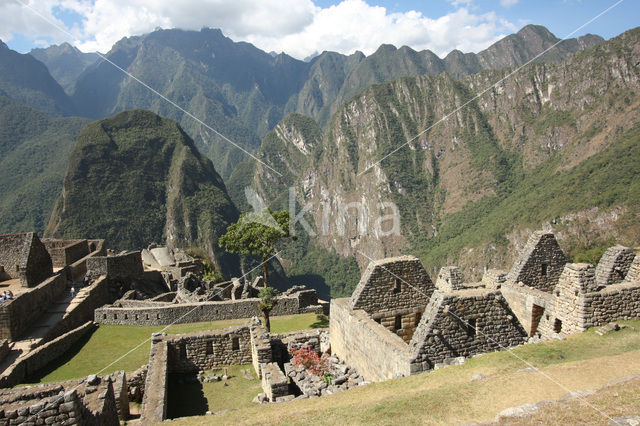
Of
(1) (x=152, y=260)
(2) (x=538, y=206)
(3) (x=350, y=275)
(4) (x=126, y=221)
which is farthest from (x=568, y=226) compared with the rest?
(4) (x=126, y=221)

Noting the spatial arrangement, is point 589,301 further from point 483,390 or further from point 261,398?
point 261,398

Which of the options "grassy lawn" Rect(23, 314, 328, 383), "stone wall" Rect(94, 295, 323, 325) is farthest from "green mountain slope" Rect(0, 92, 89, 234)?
"grassy lawn" Rect(23, 314, 328, 383)

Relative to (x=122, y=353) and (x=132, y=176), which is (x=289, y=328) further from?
A: (x=132, y=176)

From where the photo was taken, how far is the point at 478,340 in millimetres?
6680

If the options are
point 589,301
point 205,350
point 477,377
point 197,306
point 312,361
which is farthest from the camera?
point 197,306

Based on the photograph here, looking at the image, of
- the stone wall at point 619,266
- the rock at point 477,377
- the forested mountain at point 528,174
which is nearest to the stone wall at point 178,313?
the stone wall at point 619,266

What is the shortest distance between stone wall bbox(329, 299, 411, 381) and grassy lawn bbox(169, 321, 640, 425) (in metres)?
0.44

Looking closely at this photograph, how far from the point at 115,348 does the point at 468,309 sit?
1383cm

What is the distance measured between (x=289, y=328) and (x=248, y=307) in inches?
103

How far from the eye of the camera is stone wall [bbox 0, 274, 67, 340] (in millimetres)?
Answer: 15223

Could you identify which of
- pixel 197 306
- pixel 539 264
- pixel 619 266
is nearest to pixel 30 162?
pixel 197 306

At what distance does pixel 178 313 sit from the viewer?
19.5m

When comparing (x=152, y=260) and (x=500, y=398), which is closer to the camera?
(x=500, y=398)

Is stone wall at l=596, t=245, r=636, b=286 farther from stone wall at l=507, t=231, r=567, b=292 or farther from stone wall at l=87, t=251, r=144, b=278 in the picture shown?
stone wall at l=87, t=251, r=144, b=278
